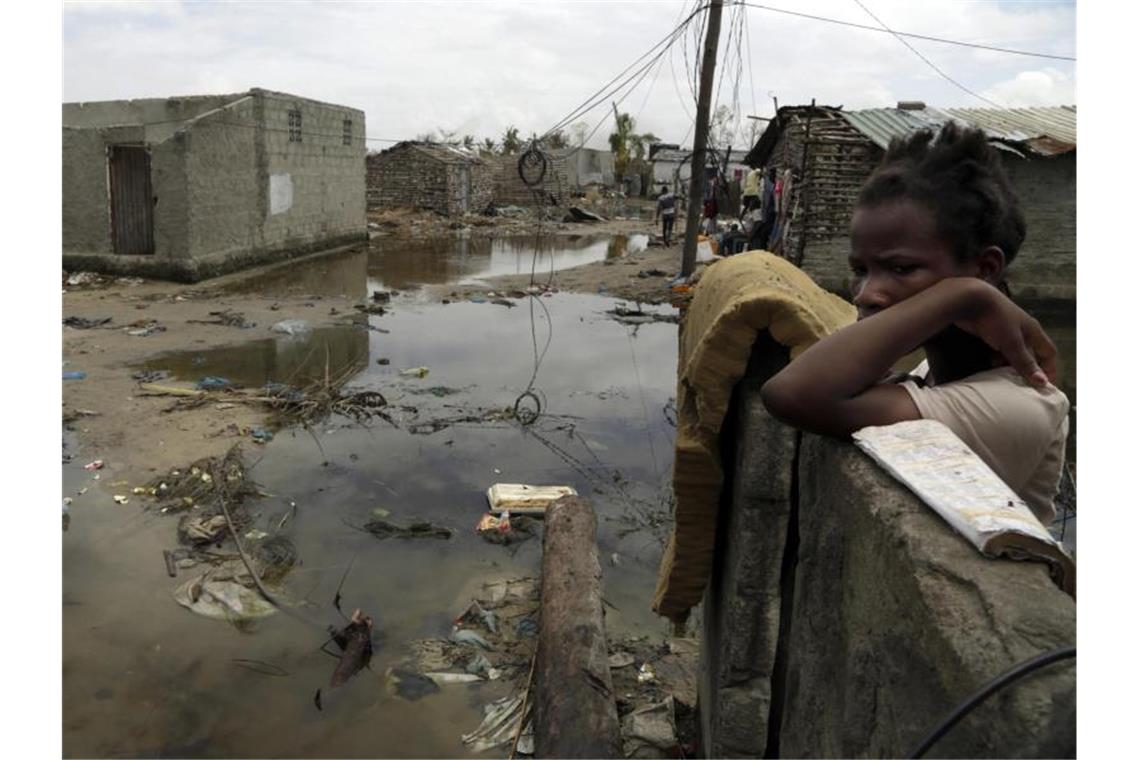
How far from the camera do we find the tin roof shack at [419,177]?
29094 mm

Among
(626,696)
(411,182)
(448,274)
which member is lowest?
(626,696)

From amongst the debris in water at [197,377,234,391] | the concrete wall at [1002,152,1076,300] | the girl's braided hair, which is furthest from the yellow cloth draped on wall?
Answer: the concrete wall at [1002,152,1076,300]

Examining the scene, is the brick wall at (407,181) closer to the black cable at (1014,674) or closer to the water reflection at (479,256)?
the water reflection at (479,256)

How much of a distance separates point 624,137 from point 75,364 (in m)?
38.6

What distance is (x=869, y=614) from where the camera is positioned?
40.2 inches

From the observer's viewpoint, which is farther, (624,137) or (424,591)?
(624,137)

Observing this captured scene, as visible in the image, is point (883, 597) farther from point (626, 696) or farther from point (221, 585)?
point (221, 585)

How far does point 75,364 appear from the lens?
28.3 feet

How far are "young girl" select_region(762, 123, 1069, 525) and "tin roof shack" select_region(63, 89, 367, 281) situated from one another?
14.6 metres

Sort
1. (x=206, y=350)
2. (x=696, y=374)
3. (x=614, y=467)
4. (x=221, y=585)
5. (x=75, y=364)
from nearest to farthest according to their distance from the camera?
(x=696, y=374), (x=221, y=585), (x=614, y=467), (x=75, y=364), (x=206, y=350)

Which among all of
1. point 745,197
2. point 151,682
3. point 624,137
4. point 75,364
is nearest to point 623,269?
point 745,197

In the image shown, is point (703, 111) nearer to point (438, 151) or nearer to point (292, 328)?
point (292, 328)

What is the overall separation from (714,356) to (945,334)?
488 mm

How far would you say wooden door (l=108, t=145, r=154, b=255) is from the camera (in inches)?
566
